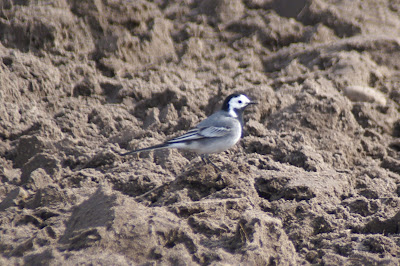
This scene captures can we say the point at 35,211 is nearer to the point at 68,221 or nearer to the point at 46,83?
the point at 68,221

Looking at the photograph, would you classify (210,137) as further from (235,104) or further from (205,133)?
(235,104)

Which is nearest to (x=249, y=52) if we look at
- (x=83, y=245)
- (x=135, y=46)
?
(x=135, y=46)

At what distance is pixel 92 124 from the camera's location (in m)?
8.26

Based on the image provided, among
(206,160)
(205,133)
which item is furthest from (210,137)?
(206,160)

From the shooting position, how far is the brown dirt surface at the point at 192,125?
4.57 meters

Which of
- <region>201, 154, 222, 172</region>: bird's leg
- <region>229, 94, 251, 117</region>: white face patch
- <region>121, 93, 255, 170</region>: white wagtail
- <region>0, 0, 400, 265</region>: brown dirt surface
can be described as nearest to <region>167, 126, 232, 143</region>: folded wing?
<region>121, 93, 255, 170</region>: white wagtail

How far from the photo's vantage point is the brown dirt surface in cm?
457

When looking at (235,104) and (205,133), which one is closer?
(205,133)

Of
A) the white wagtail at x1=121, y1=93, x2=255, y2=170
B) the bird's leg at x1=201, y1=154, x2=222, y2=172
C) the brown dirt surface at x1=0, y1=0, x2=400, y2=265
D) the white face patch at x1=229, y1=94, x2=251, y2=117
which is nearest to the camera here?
the brown dirt surface at x1=0, y1=0, x2=400, y2=265

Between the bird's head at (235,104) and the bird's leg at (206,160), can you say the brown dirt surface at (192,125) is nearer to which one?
the bird's leg at (206,160)

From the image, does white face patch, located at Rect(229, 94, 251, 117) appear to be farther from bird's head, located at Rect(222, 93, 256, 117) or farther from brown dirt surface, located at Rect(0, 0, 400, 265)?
brown dirt surface, located at Rect(0, 0, 400, 265)

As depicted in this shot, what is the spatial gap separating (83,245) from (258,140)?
11.8ft

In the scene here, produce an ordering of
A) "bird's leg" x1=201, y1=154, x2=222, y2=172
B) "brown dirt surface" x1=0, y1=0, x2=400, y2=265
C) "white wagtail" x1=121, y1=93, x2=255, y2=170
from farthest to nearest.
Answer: "white wagtail" x1=121, y1=93, x2=255, y2=170 < "bird's leg" x1=201, y1=154, x2=222, y2=172 < "brown dirt surface" x1=0, y1=0, x2=400, y2=265

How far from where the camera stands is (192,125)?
26.7 feet
